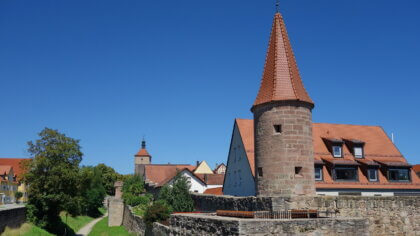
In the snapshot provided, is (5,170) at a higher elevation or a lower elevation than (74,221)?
higher

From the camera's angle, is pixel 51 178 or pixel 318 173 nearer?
pixel 318 173

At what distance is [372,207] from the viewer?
1711 cm

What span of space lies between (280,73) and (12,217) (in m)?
22.2

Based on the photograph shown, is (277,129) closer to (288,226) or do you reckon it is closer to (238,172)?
(288,226)

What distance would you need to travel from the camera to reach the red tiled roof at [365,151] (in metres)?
28.4

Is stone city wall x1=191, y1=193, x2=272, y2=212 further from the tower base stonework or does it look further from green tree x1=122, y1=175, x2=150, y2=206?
green tree x1=122, y1=175, x2=150, y2=206

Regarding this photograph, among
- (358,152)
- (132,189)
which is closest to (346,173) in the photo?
(358,152)

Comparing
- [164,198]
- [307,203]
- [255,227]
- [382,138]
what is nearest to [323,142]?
[382,138]

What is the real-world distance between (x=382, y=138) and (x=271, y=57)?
1867 cm

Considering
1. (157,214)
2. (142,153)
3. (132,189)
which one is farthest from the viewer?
(142,153)

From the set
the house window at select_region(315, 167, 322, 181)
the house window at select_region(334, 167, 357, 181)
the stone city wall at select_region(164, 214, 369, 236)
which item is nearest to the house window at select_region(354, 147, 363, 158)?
the house window at select_region(334, 167, 357, 181)

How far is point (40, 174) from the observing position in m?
32.8

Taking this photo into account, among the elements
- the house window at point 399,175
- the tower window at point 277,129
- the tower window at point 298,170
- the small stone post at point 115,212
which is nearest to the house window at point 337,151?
the house window at point 399,175

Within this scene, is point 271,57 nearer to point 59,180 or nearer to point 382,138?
point 382,138
